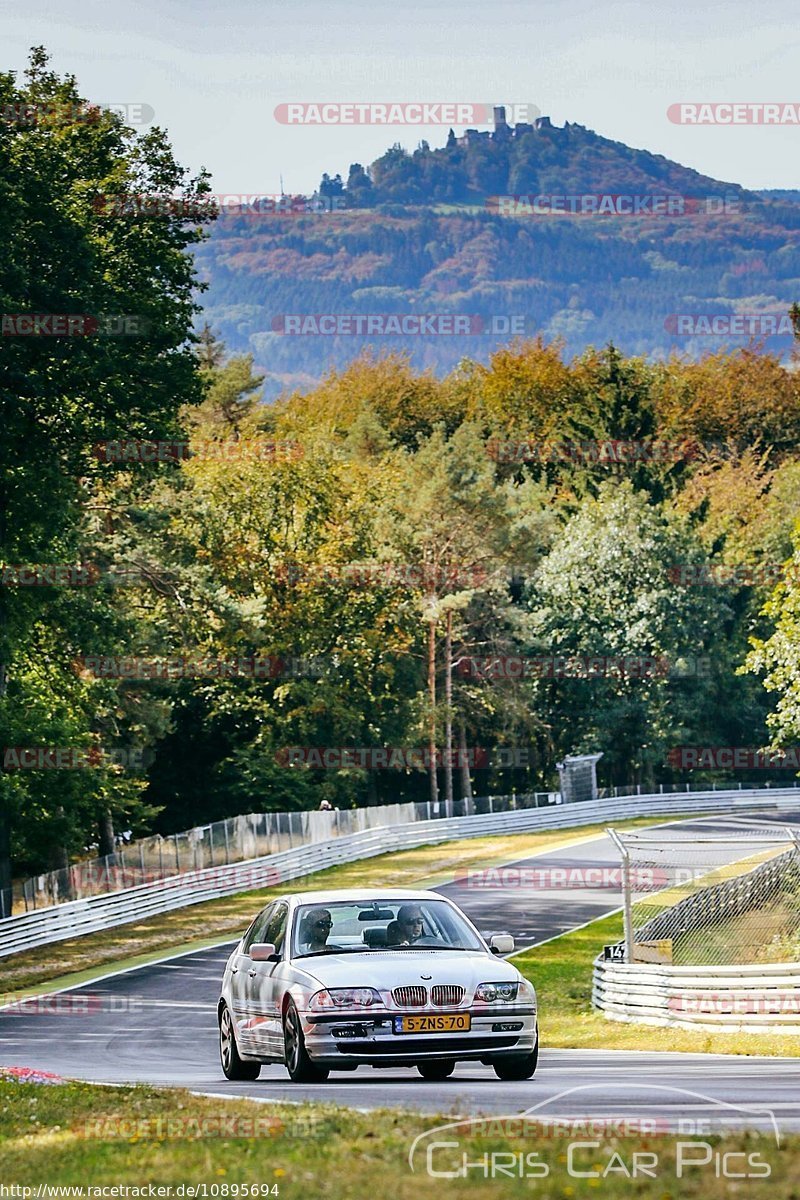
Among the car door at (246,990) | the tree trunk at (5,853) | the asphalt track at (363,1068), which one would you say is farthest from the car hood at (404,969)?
the tree trunk at (5,853)

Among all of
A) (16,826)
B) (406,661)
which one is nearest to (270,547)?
(406,661)

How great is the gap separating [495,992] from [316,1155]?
4.46 meters

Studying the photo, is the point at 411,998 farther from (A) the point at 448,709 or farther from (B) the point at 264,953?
(A) the point at 448,709

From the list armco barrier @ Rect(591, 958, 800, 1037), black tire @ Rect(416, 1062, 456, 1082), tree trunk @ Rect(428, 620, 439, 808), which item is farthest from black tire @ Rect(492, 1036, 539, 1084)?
tree trunk @ Rect(428, 620, 439, 808)

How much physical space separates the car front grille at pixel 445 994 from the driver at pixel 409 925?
3.17 feet

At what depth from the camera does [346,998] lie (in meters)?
12.7

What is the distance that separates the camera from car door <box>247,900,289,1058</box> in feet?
44.0

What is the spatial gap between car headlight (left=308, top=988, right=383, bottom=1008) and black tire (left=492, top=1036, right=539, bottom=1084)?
1.17 meters

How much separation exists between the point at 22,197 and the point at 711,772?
188 feet

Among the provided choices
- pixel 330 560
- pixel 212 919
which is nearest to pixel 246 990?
pixel 212 919

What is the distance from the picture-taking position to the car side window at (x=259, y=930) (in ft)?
48.0

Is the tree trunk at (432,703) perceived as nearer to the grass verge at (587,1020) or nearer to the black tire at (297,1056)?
the grass verge at (587,1020)

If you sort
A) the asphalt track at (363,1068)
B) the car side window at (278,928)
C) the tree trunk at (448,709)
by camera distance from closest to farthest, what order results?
1. the asphalt track at (363,1068)
2. the car side window at (278,928)
3. the tree trunk at (448,709)

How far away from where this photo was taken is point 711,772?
85375mm
